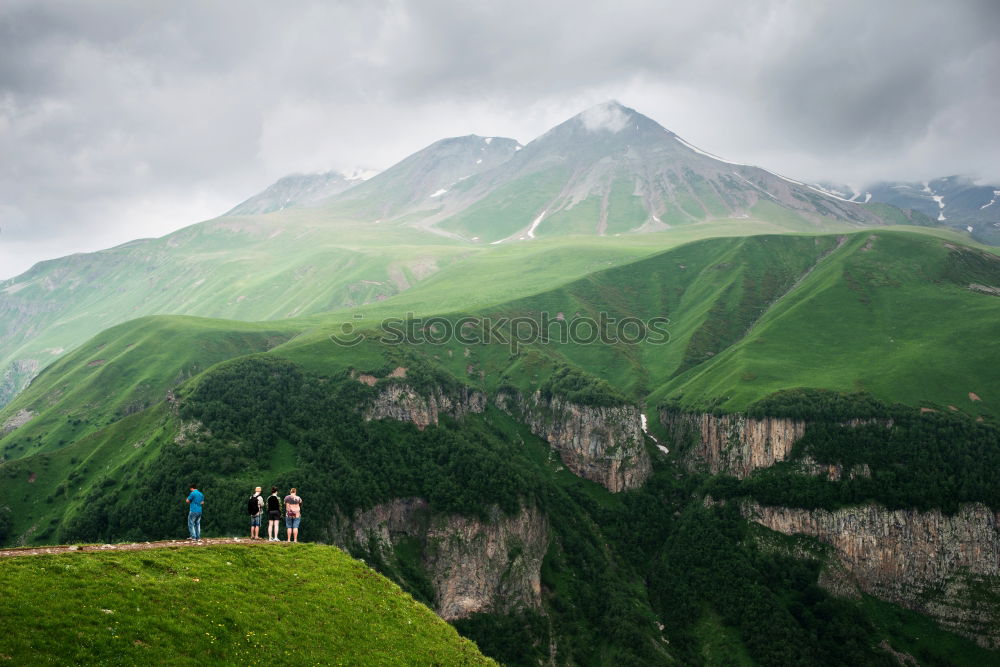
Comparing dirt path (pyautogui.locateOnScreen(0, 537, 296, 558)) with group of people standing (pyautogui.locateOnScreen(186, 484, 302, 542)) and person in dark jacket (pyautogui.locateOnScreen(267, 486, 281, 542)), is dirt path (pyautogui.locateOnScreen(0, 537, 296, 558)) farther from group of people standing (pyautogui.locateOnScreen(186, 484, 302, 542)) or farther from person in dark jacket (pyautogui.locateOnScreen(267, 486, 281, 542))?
person in dark jacket (pyautogui.locateOnScreen(267, 486, 281, 542))

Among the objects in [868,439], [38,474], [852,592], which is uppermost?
[38,474]

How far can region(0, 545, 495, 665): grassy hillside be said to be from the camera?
32125 millimetres

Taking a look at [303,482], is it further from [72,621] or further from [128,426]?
[72,621]

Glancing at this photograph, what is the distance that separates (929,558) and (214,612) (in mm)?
190463

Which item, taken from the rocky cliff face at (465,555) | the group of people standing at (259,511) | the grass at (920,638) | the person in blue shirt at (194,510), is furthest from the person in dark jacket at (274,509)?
the grass at (920,638)

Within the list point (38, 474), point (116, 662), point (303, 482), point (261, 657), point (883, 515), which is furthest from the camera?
point (883, 515)

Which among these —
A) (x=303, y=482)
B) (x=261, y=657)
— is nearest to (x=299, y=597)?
(x=261, y=657)

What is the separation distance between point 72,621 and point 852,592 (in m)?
193

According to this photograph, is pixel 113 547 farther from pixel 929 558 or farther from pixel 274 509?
pixel 929 558

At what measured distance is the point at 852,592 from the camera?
166 metres

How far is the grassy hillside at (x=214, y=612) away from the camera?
32125 mm

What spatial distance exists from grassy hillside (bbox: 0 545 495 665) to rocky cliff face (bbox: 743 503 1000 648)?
6265 inches

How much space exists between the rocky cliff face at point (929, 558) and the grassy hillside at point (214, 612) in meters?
159

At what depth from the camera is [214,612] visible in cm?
3953
